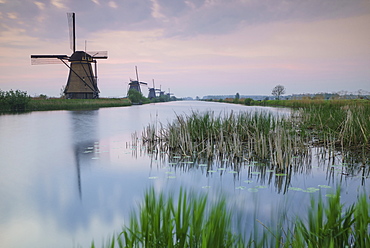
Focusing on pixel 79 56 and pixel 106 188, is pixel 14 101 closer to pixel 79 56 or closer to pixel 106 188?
pixel 79 56

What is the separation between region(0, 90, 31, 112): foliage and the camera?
26.5 meters

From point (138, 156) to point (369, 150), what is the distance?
20.5 ft

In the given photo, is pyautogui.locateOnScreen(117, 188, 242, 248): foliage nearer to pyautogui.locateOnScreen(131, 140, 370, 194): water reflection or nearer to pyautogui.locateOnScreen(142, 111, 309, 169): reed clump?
A: pyautogui.locateOnScreen(131, 140, 370, 194): water reflection

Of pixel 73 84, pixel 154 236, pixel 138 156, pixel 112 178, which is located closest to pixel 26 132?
pixel 138 156

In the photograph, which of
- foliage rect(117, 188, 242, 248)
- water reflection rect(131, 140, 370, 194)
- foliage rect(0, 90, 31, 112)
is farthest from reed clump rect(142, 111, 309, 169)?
foliage rect(0, 90, 31, 112)

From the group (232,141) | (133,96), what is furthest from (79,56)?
(232,141)

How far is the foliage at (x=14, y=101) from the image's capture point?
26.5 metres

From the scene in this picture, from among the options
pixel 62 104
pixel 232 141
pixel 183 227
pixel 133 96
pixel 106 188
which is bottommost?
pixel 106 188

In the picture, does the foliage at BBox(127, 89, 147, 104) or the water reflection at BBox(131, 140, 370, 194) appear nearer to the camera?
the water reflection at BBox(131, 140, 370, 194)

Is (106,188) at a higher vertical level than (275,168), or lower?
lower

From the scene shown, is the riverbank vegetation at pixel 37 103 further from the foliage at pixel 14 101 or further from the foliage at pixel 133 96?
the foliage at pixel 133 96

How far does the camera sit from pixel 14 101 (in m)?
26.9

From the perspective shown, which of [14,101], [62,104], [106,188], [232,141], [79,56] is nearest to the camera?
[106,188]

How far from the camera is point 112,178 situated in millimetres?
5855
